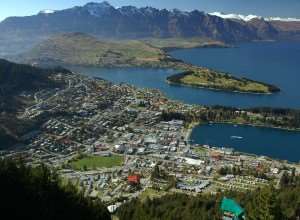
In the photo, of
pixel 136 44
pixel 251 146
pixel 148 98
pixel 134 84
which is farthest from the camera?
pixel 136 44

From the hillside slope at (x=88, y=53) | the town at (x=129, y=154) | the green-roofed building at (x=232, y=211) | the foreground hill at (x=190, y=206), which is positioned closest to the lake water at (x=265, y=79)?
the town at (x=129, y=154)

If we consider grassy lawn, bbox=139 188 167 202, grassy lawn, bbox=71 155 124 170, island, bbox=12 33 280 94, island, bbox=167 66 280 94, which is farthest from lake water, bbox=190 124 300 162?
island, bbox=12 33 280 94

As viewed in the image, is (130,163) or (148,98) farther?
(148,98)

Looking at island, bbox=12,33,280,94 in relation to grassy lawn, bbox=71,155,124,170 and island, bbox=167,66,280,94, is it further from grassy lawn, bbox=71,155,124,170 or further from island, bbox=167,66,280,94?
grassy lawn, bbox=71,155,124,170

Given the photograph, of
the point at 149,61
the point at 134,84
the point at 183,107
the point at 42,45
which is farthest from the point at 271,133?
the point at 42,45

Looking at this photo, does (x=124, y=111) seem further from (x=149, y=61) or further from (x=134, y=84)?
(x=149, y=61)

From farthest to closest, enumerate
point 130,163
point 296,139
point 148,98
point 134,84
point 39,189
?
point 134,84, point 148,98, point 296,139, point 130,163, point 39,189
